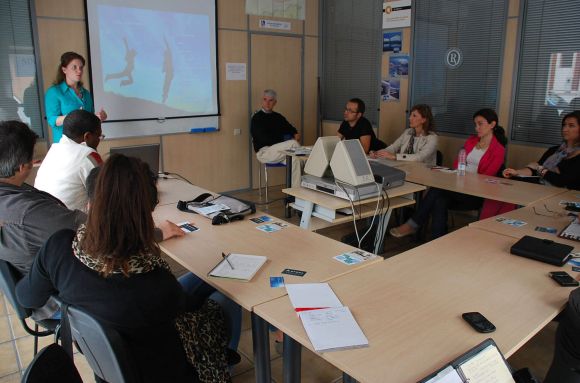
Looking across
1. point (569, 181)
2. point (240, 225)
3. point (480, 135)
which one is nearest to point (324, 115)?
point (480, 135)

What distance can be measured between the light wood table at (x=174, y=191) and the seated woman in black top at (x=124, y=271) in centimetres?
147

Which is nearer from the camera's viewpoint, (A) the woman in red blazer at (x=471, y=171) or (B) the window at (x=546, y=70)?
(A) the woman in red blazer at (x=471, y=171)

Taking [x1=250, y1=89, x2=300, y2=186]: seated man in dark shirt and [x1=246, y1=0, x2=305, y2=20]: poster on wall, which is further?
[x1=246, y1=0, x2=305, y2=20]: poster on wall

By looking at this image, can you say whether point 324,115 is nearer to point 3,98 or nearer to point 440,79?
point 440,79

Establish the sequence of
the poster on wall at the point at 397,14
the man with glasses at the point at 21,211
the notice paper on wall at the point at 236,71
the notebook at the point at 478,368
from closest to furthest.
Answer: the notebook at the point at 478,368 → the man with glasses at the point at 21,211 → the poster on wall at the point at 397,14 → the notice paper on wall at the point at 236,71

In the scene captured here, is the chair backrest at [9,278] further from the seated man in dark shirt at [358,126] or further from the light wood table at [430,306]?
the seated man in dark shirt at [358,126]

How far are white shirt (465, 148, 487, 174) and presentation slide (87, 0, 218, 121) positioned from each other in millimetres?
3064

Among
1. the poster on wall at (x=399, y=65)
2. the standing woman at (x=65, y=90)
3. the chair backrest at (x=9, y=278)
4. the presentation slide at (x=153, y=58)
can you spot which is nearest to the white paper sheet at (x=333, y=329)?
the chair backrest at (x=9, y=278)

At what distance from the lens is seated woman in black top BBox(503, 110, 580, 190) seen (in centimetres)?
351

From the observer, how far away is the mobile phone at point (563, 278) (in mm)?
1837

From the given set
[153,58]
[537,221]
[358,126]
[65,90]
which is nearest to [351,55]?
[358,126]

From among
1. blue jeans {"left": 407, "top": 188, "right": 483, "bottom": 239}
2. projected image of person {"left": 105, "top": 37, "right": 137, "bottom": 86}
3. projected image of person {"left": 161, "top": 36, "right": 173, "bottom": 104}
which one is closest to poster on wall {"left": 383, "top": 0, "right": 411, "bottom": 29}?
blue jeans {"left": 407, "top": 188, "right": 483, "bottom": 239}

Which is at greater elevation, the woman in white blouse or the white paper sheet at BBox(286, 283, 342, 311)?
the woman in white blouse

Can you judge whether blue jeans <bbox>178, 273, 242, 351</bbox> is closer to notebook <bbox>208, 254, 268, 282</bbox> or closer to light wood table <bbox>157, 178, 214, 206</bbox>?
notebook <bbox>208, 254, 268, 282</bbox>
